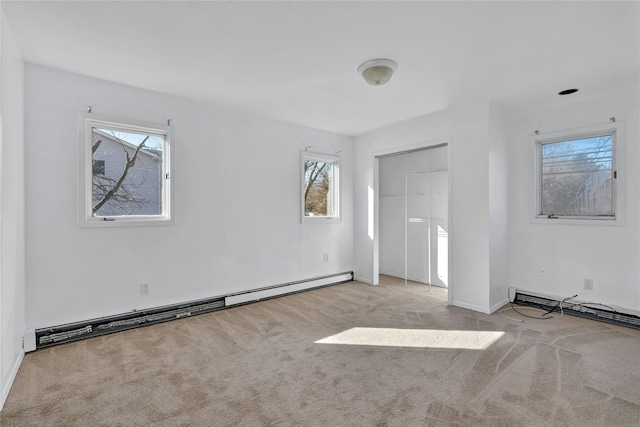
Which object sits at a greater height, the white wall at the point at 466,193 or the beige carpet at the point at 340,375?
the white wall at the point at 466,193

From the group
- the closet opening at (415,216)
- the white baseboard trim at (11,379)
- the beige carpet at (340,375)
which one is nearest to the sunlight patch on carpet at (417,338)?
the beige carpet at (340,375)

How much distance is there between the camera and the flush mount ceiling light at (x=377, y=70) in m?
2.63

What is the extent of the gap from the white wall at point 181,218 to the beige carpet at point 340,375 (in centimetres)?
48

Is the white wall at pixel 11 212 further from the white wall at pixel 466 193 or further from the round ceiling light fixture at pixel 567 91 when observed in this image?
the round ceiling light fixture at pixel 567 91

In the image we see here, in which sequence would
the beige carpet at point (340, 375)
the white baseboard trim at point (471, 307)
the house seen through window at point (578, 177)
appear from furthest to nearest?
the white baseboard trim at point (471, 307)
the house seen through window at point (578, 177)
the beige carpet at point (340, 375)

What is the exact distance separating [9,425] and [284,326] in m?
2.06

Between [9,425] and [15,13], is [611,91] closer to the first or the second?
[15,13]

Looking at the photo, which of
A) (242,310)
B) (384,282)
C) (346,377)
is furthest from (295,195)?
(346,377)

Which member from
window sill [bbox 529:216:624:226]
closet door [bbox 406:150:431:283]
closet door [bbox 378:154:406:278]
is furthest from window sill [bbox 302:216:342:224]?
window sill [bbox 529:216:624:226]

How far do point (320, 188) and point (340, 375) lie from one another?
3.23m

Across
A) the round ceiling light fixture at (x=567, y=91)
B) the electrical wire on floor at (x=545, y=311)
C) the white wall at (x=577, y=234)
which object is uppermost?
the round ceiling light fixture at (x=567, y=91)

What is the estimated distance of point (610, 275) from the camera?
3336mm

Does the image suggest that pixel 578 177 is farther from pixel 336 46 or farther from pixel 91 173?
pixel 91 173

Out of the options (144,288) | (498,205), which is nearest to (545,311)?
(498,205)
